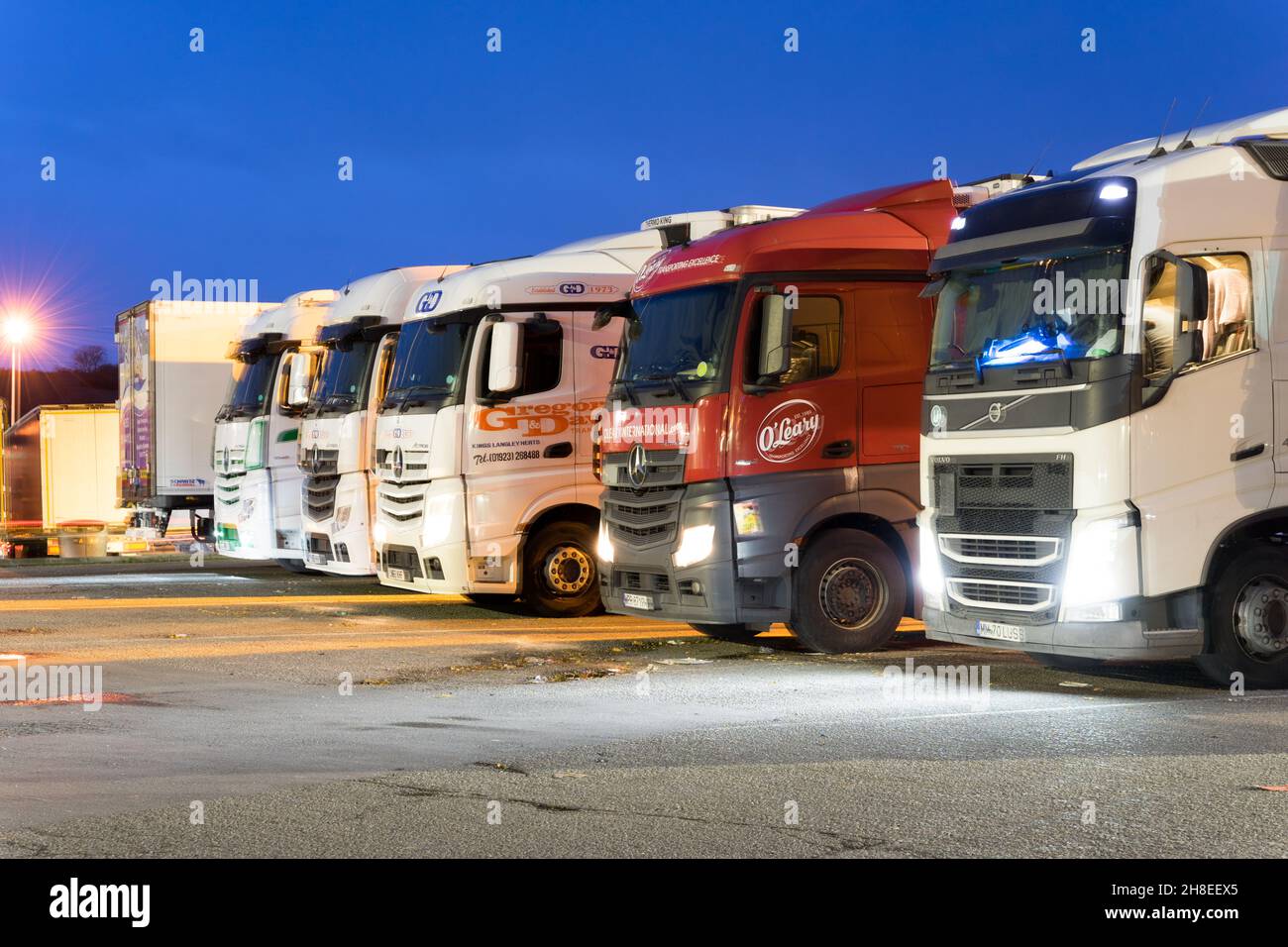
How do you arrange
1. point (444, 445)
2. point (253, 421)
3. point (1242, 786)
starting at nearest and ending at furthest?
point (1242, 786)
point (444, 445)
point (253, 421)

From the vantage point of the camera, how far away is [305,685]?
37.6ft

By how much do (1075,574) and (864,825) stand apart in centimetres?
417

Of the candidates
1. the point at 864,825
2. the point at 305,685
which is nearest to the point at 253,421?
the point at 305,685

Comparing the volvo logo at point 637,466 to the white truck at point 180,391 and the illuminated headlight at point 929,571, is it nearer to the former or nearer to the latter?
the illuminated headlight at point 929,571

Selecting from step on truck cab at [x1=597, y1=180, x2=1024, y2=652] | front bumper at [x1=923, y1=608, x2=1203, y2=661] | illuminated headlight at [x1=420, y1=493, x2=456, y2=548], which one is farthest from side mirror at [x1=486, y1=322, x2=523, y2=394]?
front bumper at [x1=923, y1=608, x2=1203, y2=661]

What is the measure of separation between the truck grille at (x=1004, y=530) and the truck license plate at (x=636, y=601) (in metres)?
2.67

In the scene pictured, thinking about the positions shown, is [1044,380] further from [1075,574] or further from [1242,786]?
[1242,786]

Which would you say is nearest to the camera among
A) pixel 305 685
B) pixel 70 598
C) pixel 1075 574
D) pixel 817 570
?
pixel 1075 574

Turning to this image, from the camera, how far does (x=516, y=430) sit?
51.3ft

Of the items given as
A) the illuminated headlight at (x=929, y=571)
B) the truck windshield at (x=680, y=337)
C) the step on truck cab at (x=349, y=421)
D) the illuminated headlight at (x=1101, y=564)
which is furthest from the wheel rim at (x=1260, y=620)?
the step on truck cab at (x=349, y=421)

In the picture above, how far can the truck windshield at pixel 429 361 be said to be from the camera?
16.1 meters
